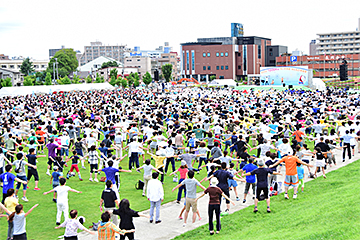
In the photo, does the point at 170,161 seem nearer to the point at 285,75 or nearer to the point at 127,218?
the point at 127,218

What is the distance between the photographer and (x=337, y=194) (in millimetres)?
10891

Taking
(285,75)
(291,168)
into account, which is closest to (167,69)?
(285,75)

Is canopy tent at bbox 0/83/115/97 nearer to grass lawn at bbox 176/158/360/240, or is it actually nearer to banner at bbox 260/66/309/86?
banner at bbox 260/66/309/86

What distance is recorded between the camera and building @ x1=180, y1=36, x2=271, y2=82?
11269cm

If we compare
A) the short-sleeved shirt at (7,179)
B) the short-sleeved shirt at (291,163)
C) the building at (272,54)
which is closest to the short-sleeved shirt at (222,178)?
the short-sleeved shirt at (291,163)

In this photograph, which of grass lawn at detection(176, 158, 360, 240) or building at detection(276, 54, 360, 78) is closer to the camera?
grass lawn at detection(176, 158, 360, 240)

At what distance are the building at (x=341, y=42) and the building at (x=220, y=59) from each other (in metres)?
30.4

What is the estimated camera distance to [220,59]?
113125 millimetres

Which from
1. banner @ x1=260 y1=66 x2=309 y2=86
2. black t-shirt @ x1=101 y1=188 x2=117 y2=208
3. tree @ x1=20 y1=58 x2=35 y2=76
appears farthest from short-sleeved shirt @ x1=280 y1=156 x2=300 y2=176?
tree @ x1=20 y1=58 x2=35 y2=76

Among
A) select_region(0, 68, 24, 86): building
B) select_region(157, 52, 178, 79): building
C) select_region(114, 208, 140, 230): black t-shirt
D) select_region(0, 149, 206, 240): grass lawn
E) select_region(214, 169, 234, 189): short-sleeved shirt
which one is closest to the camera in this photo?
select_region(114, 208, 140, 230): black t-shirt

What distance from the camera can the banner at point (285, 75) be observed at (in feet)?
223

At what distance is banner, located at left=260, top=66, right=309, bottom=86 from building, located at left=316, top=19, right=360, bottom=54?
68798 mm

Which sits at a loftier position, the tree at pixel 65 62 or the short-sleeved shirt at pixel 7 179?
the tree at pixel 65 62

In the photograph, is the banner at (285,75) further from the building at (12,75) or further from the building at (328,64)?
the building at (12,75)
